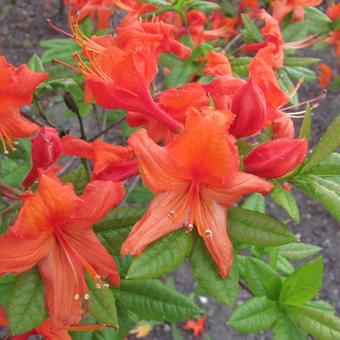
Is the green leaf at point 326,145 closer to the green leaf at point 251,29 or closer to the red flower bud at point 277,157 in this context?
the red flower bud at point 277,157

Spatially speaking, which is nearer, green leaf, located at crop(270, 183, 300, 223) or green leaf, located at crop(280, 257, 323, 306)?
green leaf, located at crop(270, 183, 300, 223)

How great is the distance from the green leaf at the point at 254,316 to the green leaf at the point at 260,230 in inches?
18.2

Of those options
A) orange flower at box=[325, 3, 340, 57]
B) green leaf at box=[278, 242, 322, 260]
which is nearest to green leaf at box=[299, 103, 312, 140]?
green leaf at box=[278, 242, 322, 260]

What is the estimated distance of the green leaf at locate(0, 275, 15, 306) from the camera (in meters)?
1.30

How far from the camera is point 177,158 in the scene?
Result: 1043 mm

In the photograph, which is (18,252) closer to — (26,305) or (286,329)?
(26,305)

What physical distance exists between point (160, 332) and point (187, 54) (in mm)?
2076

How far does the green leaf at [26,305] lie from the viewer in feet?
3.64

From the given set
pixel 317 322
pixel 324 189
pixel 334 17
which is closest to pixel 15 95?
pixel 324 189

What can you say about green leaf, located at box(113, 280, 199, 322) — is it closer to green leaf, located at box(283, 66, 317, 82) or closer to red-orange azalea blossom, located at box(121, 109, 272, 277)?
red-orange azalea blossom, located at box(121, 109, 272, 277)

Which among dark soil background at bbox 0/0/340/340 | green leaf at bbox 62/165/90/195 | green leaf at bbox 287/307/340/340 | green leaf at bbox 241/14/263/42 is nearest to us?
green leaf at bbox 62/165/90/195

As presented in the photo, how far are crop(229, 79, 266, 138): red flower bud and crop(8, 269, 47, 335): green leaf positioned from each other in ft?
1.51

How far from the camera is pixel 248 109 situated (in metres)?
1.05

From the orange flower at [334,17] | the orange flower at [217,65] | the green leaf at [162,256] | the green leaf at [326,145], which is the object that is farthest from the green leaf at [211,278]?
the orange flower at [334,17]
